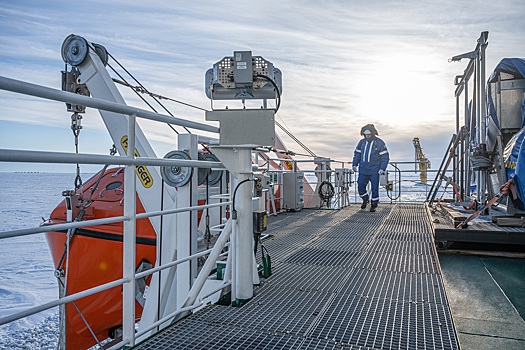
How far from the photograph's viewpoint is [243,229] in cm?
240

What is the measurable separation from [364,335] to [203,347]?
32.9 inches

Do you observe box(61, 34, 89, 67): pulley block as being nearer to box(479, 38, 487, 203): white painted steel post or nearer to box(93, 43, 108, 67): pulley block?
box(93, 43, 108, 67): pulley block

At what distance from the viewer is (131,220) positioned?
183 centimetres

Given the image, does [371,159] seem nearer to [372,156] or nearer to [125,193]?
[372,156]

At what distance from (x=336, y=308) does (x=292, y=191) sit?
587 cm

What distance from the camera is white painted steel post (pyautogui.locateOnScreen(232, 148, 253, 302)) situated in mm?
2402

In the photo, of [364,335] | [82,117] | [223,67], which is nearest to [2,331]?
[82,117]

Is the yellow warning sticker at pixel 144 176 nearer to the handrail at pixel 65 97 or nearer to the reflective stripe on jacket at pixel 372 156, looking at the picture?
the handrail at pixel 65 97

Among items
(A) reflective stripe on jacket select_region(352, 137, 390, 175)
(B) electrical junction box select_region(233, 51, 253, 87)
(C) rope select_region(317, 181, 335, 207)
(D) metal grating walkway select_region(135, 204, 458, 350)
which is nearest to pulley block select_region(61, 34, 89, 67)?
(B) electrical junction box select_region(233, 51, 253, 87)

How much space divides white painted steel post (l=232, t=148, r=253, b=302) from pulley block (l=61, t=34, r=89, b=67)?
2620mm

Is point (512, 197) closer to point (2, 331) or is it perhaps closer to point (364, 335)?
point (364, 335)

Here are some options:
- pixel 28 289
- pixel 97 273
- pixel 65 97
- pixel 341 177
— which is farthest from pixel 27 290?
pixel 65 97

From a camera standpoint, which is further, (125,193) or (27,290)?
(27,290)

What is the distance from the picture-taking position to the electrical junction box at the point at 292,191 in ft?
26.8
